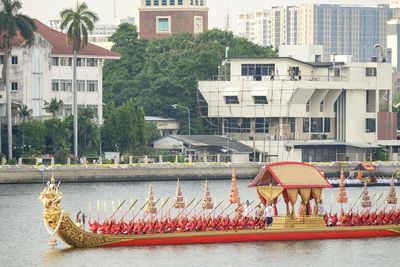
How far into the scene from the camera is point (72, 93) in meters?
165

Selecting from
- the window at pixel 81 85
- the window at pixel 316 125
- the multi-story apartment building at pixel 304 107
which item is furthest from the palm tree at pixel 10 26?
the window at pixel 316 125

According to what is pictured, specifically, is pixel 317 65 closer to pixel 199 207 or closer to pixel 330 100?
pixel 330 100

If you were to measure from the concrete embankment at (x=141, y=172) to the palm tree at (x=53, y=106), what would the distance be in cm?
1217

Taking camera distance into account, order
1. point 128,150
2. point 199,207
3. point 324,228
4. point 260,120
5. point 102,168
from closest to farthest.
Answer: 1. point 324,228
2. point 199,207
3. point 102,168
4. point 128,150
5. point 260,120

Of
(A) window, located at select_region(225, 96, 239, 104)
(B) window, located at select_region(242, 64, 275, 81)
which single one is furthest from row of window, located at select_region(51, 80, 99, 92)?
(B) window, located at select_region(242, 64, 275, 81)

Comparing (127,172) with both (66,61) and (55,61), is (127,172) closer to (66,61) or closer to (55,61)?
Answer: (55,61)

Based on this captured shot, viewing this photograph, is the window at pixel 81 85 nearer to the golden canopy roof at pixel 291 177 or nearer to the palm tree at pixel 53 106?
the palm tree at pixel 53 106

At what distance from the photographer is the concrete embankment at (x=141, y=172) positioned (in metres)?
143

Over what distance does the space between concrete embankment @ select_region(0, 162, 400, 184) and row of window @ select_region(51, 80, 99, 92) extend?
18.1 meters

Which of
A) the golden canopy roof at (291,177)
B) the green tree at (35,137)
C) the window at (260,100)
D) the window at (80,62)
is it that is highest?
the window at (80,62)

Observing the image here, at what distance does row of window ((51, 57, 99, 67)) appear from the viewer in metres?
164

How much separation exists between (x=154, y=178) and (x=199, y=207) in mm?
27151

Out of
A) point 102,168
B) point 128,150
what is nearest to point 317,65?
point 128,150

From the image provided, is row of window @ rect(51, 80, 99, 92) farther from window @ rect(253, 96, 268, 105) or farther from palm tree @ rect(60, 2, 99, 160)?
window @ rect(253, 96, 268, 105)
